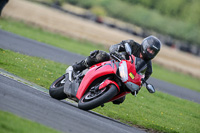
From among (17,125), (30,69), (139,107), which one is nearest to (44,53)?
(30,69)

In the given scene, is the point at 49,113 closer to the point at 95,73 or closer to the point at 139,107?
the point at 95,73

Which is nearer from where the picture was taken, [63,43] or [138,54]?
[138,54]

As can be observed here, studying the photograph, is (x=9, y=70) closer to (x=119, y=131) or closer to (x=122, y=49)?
(x=122, y=49)

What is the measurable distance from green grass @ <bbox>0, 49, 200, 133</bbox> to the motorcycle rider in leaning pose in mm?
1344

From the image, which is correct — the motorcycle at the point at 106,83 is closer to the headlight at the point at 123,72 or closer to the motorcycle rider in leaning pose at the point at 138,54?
the headlight at the point at 123,72

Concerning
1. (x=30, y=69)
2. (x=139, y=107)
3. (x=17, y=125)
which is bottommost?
(x=30, y=69)

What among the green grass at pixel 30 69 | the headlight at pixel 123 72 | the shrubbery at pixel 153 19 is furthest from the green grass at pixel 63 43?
the shrubbery at pixel 153 19

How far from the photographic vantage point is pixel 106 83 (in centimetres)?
793

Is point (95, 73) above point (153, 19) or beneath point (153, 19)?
above

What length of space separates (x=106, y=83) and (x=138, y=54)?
1063mm

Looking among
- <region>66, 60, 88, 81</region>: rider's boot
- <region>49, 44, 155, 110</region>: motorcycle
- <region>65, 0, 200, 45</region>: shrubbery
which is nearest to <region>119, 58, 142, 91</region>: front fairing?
<region>49, 44, 155, 110</region>: motorcycle

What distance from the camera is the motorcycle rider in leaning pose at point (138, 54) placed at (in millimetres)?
8180

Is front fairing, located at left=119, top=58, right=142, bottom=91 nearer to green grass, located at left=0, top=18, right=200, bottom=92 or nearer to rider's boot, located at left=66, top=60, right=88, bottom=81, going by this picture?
rider's boot, located at left=66, top=60, right=88, bottom=81

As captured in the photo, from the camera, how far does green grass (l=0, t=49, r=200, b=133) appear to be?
984cm
